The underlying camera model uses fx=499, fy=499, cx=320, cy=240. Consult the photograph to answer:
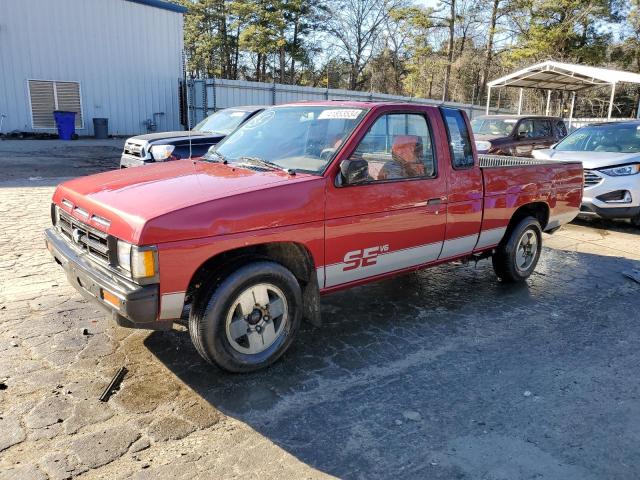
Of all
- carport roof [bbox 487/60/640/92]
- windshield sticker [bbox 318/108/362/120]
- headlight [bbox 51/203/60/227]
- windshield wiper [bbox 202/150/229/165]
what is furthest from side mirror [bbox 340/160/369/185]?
carport roof [bbox 487/60/640/92]

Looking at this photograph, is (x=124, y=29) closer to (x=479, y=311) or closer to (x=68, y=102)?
(x=68, y=102)

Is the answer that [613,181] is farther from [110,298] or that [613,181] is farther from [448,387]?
[110,298]

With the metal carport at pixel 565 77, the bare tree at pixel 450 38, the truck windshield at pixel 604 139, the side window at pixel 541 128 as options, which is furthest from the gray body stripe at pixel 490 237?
the bare tree at pixel 450 38

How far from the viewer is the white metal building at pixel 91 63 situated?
19.6 m

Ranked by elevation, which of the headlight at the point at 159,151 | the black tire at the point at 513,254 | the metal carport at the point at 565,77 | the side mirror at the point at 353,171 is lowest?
the black tire at the point at 513,254

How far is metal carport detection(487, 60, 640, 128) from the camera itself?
1686 centimetres

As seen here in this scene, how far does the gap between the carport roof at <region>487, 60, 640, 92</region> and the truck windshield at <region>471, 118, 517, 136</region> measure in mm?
6016

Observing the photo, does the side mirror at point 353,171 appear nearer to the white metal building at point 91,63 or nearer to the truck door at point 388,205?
the truck door at point 388,205

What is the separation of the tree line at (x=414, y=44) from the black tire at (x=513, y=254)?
23.2 m

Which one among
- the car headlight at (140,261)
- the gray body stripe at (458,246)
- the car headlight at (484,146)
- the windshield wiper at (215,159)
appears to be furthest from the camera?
the car headlight at (484,146)

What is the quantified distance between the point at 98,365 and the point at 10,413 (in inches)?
25.5

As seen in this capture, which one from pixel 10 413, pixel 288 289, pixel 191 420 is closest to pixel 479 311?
pixel 288 289

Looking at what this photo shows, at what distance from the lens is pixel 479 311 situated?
4883mm

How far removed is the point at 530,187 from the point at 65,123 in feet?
65.9
